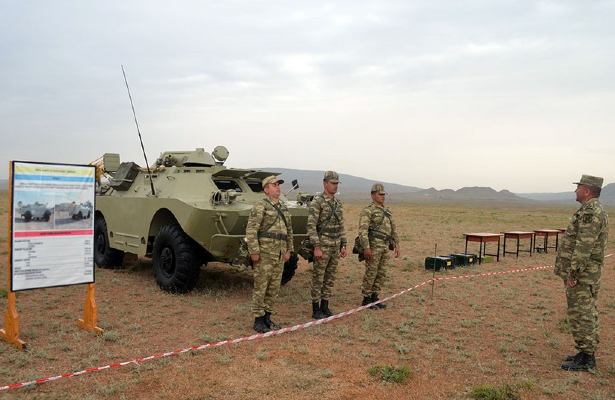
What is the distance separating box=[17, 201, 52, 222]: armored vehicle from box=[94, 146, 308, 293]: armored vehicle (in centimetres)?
93

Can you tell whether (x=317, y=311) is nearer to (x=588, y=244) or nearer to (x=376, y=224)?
(x=376, y=224)

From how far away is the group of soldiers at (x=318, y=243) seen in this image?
247 inches

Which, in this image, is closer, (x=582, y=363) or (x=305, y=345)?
(x=582, y=363)

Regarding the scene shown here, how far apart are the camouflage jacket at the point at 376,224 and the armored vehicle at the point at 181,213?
4.01 feet

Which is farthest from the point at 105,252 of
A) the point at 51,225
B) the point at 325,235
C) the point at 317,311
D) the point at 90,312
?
the point at 325,235

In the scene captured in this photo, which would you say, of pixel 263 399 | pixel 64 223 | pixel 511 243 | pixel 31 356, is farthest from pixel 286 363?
pixel 511 243

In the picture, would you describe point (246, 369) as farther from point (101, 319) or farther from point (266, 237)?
point (101, 319)

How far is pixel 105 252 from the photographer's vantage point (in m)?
10.6

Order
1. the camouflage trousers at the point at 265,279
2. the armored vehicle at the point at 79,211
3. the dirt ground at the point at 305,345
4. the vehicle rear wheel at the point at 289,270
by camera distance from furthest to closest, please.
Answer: the vehicle rear wheel at the point at 289,270 → the camouflage trousers at the point at 265,279 → the armored vehicle at the point at 79,211 → the dirt ground at the point at 305,345

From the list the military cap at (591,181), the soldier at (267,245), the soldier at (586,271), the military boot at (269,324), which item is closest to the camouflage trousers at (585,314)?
the soldier at (586,271)

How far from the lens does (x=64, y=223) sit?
19.5 ft

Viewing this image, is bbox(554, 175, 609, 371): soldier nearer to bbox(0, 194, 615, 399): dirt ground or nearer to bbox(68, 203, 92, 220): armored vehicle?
bbox(0, 194, 615, 399): dirt ground

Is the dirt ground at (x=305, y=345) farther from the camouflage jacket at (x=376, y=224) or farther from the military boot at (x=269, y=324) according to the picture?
the camouflage jacket at (x=376, y=224)

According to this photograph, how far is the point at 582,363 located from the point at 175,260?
218 inches
